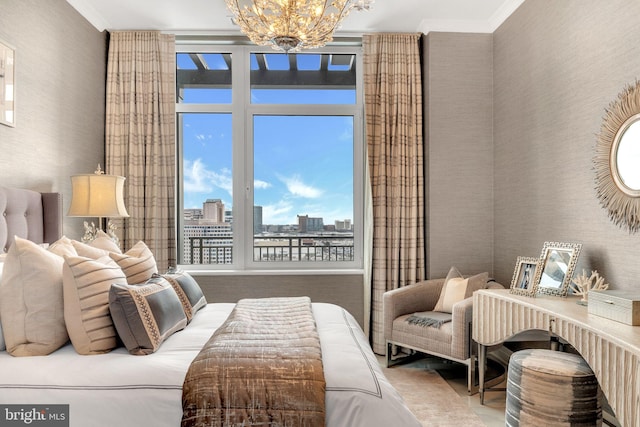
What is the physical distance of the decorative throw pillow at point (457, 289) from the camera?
3420mm

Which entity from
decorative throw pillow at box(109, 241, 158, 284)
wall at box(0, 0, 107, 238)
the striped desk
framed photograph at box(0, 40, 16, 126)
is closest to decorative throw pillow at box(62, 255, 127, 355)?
decorative throw pillow at box(109, 241, 158, 284)

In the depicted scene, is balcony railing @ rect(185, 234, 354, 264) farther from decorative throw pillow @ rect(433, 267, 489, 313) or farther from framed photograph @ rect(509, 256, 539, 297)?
framed photograph @ rect(509, 256, 539, 297)

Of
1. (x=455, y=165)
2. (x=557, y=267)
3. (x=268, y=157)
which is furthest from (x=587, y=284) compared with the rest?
(x=268, y=157)

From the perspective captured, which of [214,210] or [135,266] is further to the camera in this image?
[214,210]

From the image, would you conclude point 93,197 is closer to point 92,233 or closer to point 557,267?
point 92,233

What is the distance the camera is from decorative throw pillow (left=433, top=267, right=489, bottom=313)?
11.2 ft

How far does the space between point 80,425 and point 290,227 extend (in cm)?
299

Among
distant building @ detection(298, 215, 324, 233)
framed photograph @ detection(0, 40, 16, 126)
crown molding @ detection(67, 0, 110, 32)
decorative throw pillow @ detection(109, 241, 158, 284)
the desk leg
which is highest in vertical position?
crown molding @ detection(67, 0, 110, 32)

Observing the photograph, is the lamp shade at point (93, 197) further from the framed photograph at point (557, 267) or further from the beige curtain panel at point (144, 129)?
the framed photograph at point (557, 267)

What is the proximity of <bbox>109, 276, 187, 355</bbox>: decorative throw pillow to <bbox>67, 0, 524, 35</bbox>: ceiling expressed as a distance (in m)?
2.60

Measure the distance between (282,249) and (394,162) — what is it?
1.34 meters

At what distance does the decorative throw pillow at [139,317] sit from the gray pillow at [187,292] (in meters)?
0.41

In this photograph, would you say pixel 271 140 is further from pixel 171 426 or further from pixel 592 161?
pixel 171 426

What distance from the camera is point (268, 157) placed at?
4375 mm
